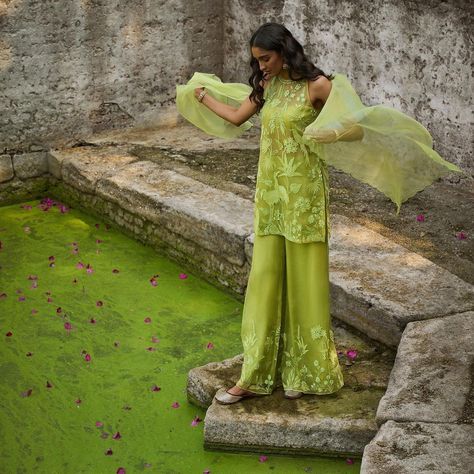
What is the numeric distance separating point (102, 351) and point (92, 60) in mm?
3122

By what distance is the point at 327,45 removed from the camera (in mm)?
7773

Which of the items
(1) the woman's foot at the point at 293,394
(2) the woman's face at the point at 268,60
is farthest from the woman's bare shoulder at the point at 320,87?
(1) the woman's foot at the point at 293,394

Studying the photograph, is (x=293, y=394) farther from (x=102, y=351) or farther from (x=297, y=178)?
(x=102, y=351)

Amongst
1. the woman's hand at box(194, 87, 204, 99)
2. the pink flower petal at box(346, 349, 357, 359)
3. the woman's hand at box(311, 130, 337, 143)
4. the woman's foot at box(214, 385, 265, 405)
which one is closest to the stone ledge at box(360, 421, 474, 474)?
the woman's foot at box(214, 385, 265, 405)

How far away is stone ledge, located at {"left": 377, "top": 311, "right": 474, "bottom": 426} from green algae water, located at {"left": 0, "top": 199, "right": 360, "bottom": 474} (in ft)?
1.45

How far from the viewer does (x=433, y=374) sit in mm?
4594

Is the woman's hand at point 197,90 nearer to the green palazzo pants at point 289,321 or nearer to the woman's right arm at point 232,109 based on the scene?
the woman's right arm at point 232,109

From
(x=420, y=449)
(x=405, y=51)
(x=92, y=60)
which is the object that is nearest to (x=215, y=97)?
(x=420, y=449)

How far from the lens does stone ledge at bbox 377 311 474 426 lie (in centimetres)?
432

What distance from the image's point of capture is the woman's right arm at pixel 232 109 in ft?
15.3

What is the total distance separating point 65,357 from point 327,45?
11.5ft

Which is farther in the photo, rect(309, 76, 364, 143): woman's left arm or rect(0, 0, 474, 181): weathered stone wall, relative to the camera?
rect(0, 0, 474, 181): weathered stone wall

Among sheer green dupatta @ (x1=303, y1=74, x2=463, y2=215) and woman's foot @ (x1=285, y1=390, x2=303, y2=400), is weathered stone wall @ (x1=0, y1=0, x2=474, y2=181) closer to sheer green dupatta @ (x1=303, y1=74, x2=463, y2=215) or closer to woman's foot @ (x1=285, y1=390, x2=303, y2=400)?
sheer green dupatta @ (x1=303, y1=74, x2=463, y2=215)

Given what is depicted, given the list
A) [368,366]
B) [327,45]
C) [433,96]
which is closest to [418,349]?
[368,366]
